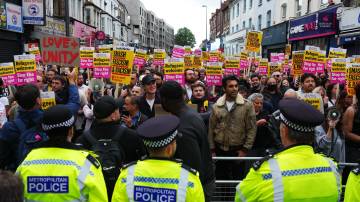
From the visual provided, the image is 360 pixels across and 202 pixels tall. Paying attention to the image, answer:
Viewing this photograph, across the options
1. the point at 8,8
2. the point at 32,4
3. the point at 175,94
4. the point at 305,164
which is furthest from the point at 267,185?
the point at 32,4

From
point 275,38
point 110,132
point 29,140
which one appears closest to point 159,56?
point 110,132

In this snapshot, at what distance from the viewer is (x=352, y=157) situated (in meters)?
5.41

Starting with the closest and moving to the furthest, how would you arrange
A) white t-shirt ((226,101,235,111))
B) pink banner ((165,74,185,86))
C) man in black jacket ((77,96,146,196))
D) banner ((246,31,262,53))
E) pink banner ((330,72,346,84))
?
man in black jacket ((77,96,146,196)) → white t-shirt ((226,101,235,111)) → pink banner ((330,72,346,84)) → pink banner ((165,74,185,86)) → banner ((246,31,262,53))

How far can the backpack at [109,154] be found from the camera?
331cm

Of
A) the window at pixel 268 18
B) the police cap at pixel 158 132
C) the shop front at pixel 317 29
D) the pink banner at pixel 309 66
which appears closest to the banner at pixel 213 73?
the pink banner at pixel 309 66

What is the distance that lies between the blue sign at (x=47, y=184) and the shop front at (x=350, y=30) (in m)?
18.3

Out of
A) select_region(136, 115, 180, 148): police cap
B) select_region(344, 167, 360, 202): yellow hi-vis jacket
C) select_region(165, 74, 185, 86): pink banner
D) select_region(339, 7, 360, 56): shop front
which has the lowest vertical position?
select_region(344, 167, 360, 202): yellow hi-vis jacket

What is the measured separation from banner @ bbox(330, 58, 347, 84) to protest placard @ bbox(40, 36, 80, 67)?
5191 millimetres

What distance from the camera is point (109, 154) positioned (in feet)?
11.2

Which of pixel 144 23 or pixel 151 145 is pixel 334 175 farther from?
pixel 144 23

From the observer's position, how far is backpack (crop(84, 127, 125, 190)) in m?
3.31

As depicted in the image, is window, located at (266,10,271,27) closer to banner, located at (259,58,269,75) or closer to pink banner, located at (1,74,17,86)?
banner, located at (259,58,269,75)

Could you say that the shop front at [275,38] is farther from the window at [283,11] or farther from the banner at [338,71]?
the banner at [338,71]

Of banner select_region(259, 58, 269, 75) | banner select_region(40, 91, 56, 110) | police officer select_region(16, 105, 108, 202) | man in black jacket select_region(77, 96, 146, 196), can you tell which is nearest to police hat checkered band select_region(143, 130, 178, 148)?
police officer select_region(16, 105, 108, 202)
